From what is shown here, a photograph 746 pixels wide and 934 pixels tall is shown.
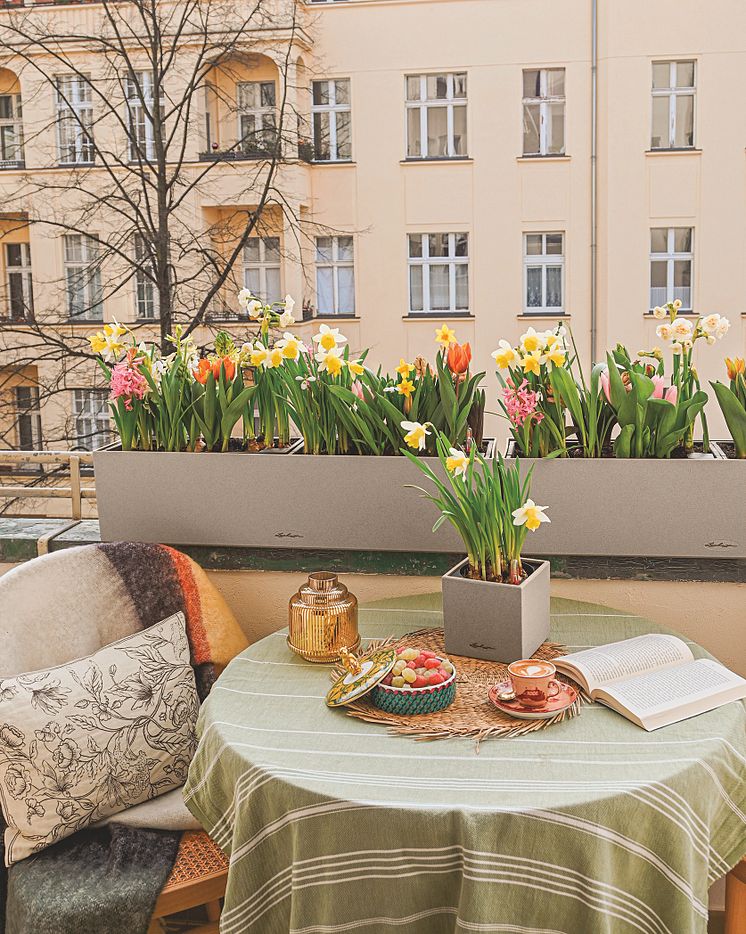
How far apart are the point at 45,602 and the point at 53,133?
11.5 m

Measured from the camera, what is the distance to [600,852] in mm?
891

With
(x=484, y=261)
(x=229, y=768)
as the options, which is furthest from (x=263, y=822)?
(x=484, y=261)

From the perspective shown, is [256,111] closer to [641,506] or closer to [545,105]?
[545,105]

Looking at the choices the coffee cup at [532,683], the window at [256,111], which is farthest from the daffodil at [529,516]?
the window at [256,111]

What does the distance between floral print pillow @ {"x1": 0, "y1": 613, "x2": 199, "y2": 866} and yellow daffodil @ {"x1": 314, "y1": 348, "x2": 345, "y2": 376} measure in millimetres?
454

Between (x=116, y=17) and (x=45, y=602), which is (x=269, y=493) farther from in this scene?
(x=116, y=17)

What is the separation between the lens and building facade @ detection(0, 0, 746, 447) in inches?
421

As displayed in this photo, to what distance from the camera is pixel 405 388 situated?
1.54 metres

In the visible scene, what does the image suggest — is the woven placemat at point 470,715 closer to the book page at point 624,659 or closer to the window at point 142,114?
the book page at point 624,659

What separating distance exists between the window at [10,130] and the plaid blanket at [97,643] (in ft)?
37.5

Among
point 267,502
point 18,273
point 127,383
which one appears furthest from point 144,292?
point 267,502

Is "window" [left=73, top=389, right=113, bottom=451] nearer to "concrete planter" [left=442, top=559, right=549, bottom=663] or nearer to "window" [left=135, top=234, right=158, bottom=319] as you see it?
"window" [left=135, top=234, right=158, bottom=319]

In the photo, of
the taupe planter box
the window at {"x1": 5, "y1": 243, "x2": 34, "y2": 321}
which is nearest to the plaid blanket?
the taupe planter box

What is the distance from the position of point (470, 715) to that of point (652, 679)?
0.75 ft
